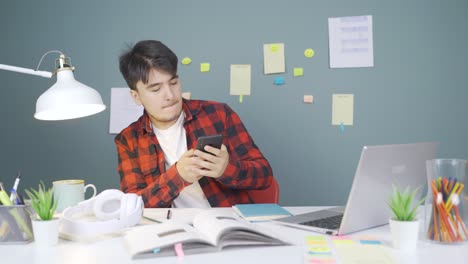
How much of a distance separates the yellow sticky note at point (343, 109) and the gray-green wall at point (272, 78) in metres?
0.03

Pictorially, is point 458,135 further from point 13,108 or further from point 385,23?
point 13,108

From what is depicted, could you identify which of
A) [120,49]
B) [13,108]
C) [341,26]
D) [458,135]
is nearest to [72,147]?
[13,108]

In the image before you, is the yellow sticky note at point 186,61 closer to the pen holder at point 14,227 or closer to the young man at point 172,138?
the young man at point 172,138

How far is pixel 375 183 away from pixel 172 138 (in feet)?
3.40

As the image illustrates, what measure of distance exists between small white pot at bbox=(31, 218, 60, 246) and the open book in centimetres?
16

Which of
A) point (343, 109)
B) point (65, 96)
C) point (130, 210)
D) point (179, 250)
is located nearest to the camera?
point (179, 250)

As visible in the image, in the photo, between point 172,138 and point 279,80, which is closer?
point 172,138

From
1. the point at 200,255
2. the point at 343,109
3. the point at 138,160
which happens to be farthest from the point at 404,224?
the point at 343,109

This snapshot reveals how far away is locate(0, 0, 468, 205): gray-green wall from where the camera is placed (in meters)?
2.35

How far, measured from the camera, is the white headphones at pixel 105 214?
114 cm

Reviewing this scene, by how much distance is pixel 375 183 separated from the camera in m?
1.09

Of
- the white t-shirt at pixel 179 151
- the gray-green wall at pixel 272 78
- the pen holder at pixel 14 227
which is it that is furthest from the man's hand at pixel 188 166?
the gray-green wall at pixel 272 78

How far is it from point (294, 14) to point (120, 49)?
922mm

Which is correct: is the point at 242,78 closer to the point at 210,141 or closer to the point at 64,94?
the point at 210,141
